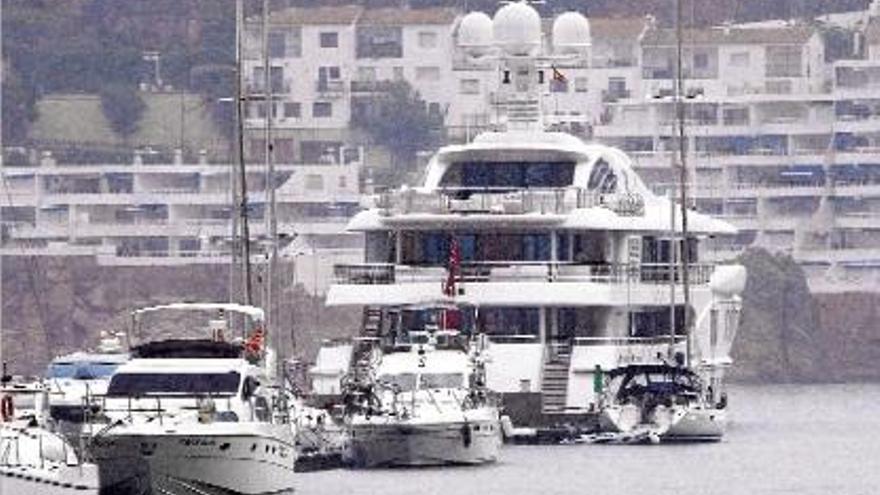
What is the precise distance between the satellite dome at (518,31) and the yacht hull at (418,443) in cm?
2926

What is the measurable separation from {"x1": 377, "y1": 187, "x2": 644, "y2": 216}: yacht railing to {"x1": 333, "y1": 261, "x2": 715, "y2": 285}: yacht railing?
120 centimetres

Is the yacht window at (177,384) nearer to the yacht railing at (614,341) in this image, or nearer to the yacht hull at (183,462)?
the yacht hull at (183,462)

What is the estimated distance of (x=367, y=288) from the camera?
12262cm

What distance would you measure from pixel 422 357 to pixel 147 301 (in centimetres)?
9129

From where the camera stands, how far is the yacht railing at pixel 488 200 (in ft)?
404

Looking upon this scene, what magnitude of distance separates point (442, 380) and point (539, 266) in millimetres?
18551

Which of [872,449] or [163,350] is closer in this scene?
[163,350]

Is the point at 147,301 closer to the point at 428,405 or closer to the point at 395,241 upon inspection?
the point at 395,241

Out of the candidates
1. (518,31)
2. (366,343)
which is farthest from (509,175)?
(366,343)

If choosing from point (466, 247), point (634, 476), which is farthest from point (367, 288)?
point (634, 476)

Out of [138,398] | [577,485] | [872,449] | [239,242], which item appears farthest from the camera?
[872,449]

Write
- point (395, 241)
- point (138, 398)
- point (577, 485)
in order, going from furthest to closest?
point (395, 241) < point (577, 485) < point (138, 398)

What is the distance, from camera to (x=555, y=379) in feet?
393

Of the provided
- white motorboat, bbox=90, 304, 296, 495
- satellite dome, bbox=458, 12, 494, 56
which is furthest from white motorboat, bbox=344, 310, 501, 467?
satellite dome, bbox=458, 12, 494, 56
